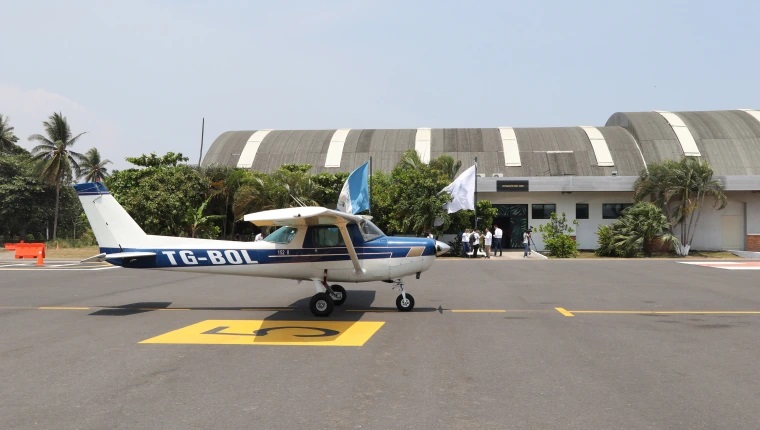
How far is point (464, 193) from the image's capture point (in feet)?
105

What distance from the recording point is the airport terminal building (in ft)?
125

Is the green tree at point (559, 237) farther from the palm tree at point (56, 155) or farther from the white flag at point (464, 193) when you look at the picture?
the palm tree at point (56, 155)

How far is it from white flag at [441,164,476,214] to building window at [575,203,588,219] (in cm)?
1106

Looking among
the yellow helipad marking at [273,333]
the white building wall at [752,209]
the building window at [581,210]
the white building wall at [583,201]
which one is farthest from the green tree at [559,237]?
the yellow helipad marking at [273,333]

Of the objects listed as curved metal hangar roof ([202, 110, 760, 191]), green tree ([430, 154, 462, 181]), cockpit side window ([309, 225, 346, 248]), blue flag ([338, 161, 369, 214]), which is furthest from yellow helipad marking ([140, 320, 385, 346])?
curved metal hangar roof ([202, 110, 760, 191])

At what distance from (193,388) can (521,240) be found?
36101mm

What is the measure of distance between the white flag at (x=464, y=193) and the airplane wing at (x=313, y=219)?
2017cm

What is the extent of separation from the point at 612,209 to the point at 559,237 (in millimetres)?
7523

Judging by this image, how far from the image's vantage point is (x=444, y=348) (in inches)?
325

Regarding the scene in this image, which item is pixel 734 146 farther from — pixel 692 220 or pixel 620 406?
pixel 620 406

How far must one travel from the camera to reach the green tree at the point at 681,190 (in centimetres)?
3497

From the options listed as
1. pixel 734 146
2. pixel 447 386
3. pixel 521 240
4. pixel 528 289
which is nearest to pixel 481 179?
pixel 521 240

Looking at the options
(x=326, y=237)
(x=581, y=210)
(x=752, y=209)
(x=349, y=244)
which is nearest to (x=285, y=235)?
(x=326, y=237)

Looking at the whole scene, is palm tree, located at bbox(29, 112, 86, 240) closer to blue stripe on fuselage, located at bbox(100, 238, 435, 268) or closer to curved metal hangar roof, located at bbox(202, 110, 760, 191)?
curved metal hangar roof, located at bbox(202, 110, 760, 191)
